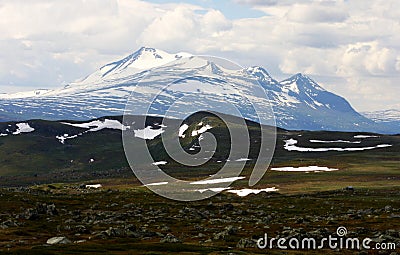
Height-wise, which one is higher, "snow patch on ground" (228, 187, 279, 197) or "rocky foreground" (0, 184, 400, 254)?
"rocky foreground" (0, 184, 400, 254)

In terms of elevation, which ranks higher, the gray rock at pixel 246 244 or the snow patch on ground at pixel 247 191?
the gray rock at pixel 246 244

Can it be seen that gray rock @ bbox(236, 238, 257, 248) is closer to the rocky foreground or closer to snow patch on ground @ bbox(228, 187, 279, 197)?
the rocky foreground
